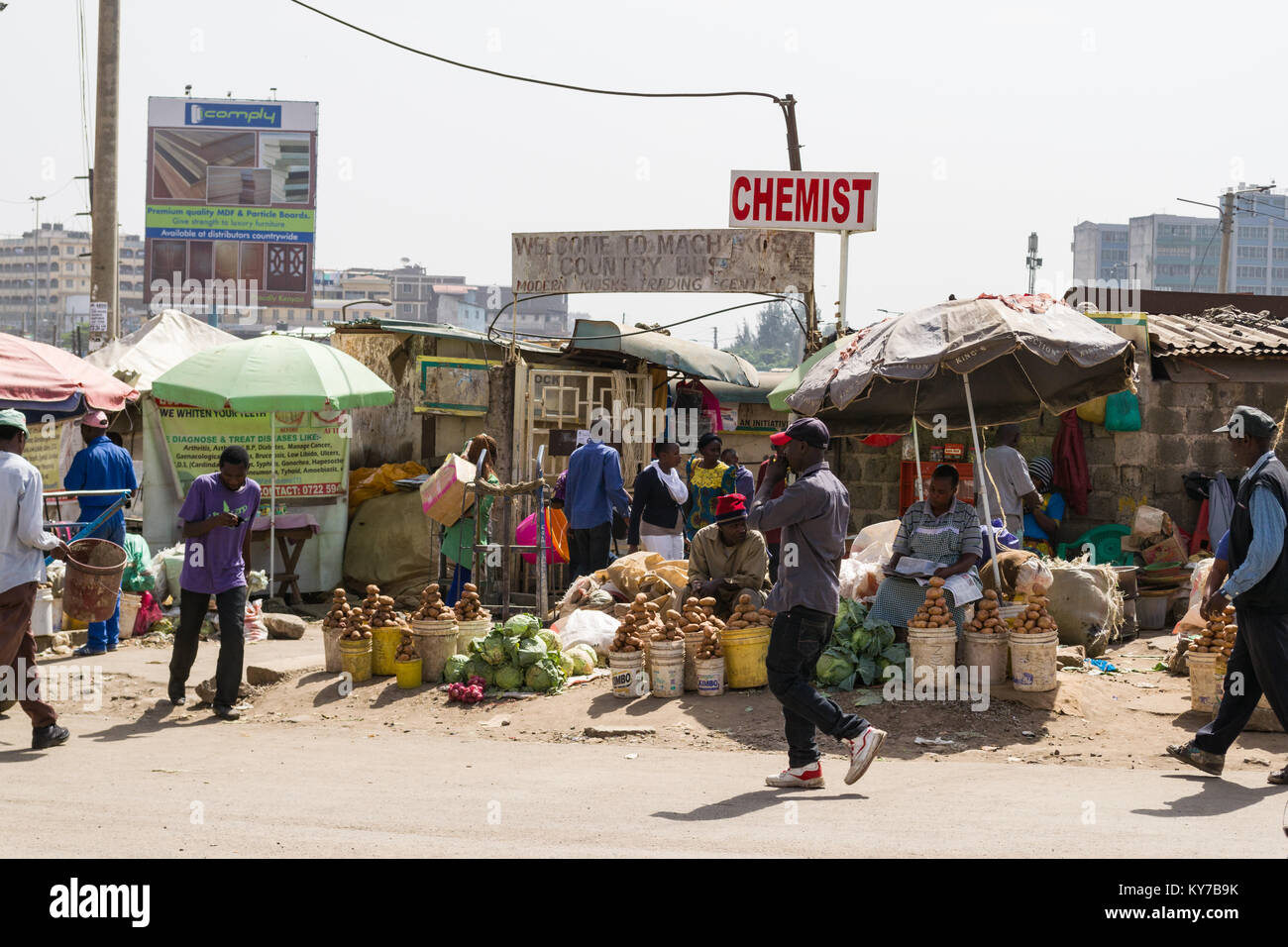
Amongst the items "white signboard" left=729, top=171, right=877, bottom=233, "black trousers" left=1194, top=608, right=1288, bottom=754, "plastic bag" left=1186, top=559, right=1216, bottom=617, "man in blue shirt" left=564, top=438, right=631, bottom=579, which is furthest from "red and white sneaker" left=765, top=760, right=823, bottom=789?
"white signboard" left=729, top=171, right=877, bottom=233

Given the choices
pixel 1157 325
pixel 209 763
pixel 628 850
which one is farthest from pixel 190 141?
pixel 628 850

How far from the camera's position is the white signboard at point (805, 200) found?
1495 centimetres

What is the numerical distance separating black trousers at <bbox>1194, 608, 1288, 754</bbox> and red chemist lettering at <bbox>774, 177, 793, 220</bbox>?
897 cm

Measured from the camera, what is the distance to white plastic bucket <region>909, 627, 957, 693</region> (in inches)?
335

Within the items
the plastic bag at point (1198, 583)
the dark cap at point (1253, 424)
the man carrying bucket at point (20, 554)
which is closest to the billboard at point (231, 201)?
the plastic bag at point (1198, 583)

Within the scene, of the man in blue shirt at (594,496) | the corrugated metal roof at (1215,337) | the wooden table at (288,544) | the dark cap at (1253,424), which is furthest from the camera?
the wooden table at (288,544)

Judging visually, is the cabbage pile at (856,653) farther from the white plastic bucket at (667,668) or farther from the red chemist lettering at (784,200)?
the red chemist lettering at (784,200)

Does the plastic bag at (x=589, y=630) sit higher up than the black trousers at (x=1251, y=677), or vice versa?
the black trousers at (x=1251, y=677)

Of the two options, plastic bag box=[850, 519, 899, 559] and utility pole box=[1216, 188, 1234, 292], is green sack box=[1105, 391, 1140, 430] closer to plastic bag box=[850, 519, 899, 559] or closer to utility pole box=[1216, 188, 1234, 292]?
plastic bag box=[850, 519, 899, 559]

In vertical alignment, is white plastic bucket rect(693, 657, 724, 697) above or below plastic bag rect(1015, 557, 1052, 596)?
below

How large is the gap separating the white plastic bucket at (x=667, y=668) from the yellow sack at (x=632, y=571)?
196 cm

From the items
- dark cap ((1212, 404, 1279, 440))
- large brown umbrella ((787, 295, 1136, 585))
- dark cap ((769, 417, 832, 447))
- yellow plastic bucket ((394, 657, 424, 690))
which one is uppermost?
large brown umbrella ((787, 295, 1136, 585))

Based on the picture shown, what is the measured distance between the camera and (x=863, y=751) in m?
6.63

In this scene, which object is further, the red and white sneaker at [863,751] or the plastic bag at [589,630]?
the plastic bag at [589,630]
